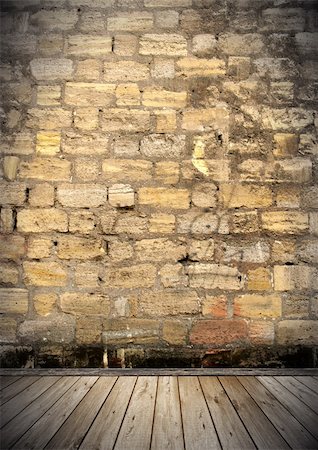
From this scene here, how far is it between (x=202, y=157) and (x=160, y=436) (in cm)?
181

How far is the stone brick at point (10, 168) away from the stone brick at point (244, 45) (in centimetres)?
184

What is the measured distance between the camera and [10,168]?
96.0 inches

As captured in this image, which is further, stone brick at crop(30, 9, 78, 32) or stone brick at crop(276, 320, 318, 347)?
stone brick at crop(30, 9, 78, 32)

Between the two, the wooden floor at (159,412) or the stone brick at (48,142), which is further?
the stone brick at (48,142)

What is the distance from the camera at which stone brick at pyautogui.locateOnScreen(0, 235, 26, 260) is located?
2.39 metres

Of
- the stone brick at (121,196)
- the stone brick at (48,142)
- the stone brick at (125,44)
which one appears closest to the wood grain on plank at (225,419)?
the stone brick at (121,196)

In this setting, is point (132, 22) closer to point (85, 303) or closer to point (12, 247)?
point (12, 247)

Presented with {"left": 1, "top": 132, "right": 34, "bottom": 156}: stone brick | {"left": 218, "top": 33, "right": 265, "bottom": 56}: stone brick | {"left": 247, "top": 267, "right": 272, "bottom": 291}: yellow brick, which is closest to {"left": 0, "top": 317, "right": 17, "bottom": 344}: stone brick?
{"left": 1, "top": 132, "right": 34, "bottom": 156}: stone brick

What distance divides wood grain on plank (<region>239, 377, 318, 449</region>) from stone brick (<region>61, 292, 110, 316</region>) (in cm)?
107

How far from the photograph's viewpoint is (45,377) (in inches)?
83.5

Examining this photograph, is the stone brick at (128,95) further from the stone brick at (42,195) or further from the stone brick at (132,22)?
the stone brick at (42,195)

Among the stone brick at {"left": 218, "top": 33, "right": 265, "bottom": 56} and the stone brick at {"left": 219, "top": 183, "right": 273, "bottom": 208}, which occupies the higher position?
the stone brick at {"left": 218, "top": 33, "right": 265, "bottom": 56}

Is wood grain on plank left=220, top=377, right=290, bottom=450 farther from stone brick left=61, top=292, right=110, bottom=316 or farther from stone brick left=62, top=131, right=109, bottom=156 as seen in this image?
stone brick left=62, top=131, right=109, bottom=156

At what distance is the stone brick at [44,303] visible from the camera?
7.70ft
